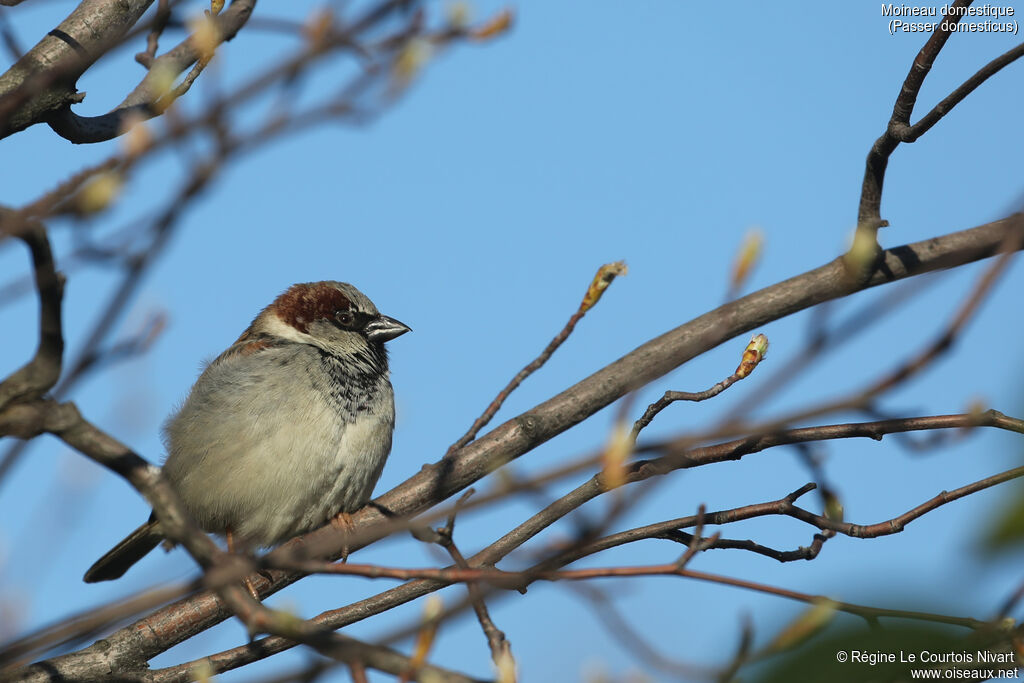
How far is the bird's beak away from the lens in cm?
490

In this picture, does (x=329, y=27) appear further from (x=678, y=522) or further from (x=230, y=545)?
(x=230, y=545)

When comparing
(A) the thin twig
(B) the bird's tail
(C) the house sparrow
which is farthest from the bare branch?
(B) the bird's tail

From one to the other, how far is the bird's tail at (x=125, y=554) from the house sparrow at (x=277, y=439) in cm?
65

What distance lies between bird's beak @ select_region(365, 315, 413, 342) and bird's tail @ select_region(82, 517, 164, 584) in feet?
4.37

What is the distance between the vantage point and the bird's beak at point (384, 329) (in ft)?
16.1

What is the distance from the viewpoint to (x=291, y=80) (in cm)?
135

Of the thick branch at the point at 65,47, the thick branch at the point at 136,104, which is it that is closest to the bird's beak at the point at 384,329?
the thick branch at the point at 136,104

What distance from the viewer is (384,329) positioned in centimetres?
492

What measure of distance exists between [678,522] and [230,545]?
2306 mm

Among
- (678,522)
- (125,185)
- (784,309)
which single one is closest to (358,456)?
(678,522)

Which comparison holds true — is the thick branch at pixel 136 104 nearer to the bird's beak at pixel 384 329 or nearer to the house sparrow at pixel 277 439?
the house sparrow at pixel 277 439

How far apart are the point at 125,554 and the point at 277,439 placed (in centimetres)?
147

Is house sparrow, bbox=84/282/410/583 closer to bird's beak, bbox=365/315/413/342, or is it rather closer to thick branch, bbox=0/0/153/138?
bird's beak, bbox=365/315/413/342

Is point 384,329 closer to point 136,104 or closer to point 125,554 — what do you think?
point 125,554
